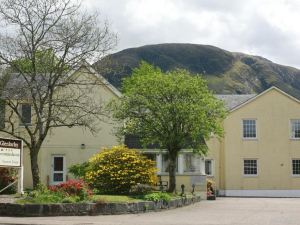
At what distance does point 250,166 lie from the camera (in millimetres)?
51375

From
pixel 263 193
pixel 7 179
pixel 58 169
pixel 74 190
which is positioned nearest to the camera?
pixel 74 190

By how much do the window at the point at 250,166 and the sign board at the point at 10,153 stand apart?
2985cm

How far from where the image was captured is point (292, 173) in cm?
5081

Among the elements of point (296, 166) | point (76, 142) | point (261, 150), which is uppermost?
point (76, 142)

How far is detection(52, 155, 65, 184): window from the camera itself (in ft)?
130

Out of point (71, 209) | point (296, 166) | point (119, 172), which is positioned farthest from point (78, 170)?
point (296, 166)

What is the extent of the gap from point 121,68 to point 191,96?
428 cm

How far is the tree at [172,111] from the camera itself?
32.1 m

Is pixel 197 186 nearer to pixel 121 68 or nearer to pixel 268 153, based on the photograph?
pixel 121 68

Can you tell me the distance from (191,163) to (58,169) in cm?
926

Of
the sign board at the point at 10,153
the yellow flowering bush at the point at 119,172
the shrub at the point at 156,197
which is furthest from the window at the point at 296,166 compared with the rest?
the sign board at the point at 10,153

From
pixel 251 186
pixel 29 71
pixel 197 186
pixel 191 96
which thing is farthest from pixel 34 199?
pixel 251 186

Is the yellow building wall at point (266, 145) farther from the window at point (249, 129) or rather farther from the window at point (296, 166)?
the window at point (296, 166)

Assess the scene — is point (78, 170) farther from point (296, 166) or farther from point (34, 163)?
point (296, 166)
